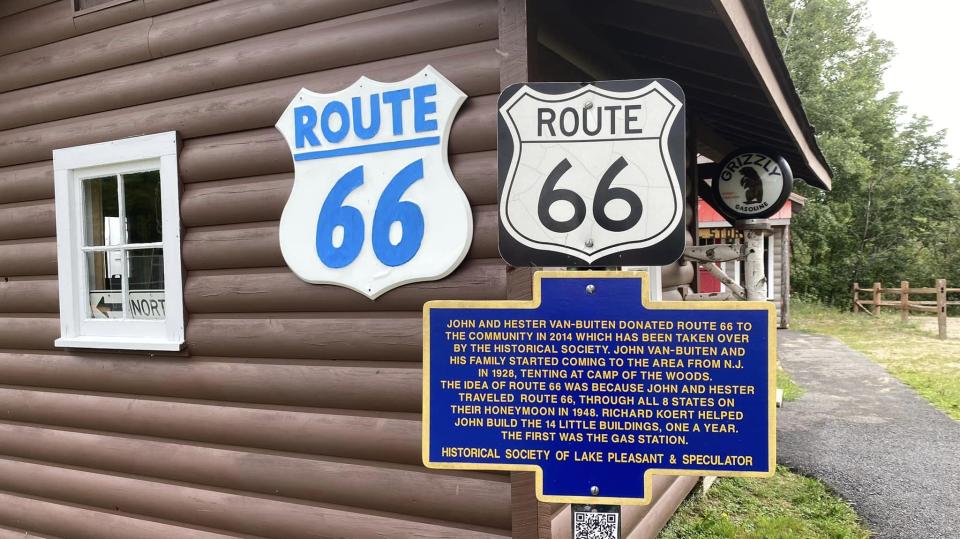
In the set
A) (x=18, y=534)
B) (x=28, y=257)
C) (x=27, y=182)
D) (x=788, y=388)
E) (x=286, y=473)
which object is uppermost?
(x=27, y=182)

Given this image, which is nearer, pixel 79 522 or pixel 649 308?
pixel 649 308

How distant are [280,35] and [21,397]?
2.99 m

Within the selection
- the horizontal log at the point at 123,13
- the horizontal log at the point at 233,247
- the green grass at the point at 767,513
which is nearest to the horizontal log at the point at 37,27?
the horizontal log at the point at 123,13

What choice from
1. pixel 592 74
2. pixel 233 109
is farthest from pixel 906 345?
pixel 233 109

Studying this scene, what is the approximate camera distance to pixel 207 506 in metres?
3.43

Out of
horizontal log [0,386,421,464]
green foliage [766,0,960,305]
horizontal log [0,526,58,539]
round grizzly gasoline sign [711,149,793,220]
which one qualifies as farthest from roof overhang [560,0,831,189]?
green foliage [766,0,960,305]

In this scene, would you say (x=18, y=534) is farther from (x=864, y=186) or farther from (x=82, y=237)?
(x=864, y=186)

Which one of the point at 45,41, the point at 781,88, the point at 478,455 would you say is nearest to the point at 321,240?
the point at 478,455

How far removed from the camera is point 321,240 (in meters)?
3.04

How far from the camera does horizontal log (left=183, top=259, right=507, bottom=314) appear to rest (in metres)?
2.74

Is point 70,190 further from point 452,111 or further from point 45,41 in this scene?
point 452,111

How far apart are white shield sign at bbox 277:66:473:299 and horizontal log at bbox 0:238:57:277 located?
195 cm

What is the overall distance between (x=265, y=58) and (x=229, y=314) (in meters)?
1.35

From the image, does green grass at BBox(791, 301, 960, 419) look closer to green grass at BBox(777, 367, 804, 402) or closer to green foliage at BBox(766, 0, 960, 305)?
green grass at BBox(777, 367, 804, 402)
